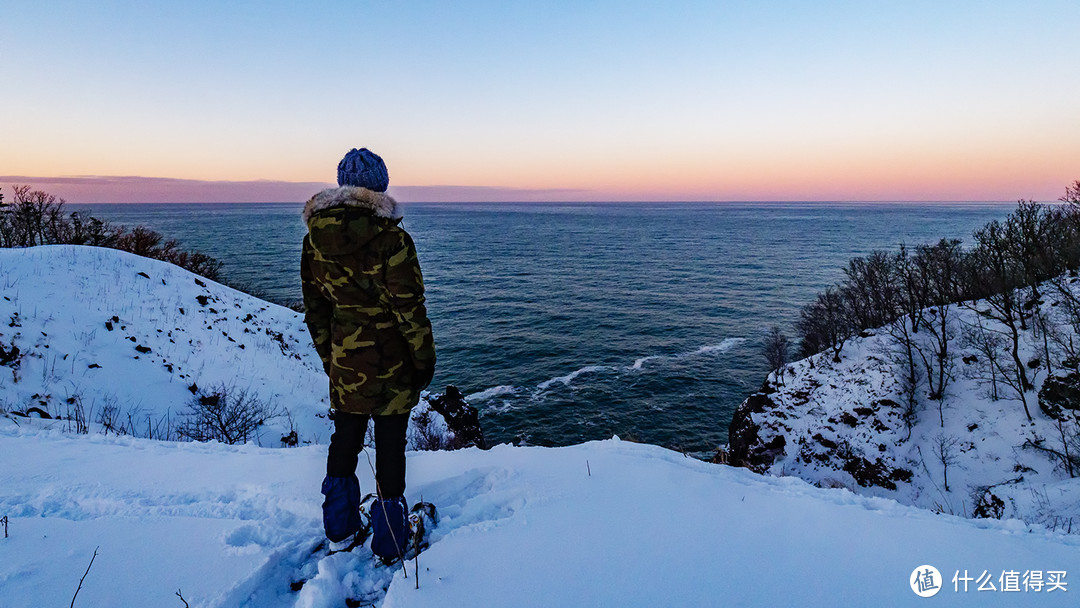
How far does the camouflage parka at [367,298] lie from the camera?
2.77m

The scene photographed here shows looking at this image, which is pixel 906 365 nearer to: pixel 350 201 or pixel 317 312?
pixel 317 312

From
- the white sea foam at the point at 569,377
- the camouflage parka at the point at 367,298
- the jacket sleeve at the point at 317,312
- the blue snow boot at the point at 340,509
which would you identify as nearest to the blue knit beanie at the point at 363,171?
the camouflage parka at the point at 367,298

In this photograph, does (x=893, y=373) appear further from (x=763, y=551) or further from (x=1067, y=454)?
(x=763, y=551)

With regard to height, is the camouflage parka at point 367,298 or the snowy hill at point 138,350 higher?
the camouflage parka at point 367,298

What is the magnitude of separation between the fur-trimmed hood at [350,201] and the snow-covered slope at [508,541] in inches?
83.8

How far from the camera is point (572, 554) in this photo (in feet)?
9.30

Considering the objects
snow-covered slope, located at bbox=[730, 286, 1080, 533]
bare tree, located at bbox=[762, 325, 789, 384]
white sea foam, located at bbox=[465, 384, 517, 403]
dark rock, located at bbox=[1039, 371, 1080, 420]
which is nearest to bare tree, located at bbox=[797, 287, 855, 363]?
bare tree, located at bbox=[762, 325, 789, 384]

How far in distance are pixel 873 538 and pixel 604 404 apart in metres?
24.0

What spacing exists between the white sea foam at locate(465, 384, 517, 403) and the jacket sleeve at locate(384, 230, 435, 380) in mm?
23991

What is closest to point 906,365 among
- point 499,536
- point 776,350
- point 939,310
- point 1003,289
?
point 939,310

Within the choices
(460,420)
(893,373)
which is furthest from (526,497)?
(893,373)

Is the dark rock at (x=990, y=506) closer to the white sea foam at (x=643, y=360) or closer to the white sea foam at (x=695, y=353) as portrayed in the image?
the white sea foam at (x=695, y=353)

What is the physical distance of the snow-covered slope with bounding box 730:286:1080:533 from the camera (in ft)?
68.8

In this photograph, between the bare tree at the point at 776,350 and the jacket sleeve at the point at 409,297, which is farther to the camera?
the bare tree at the point at 776,350
